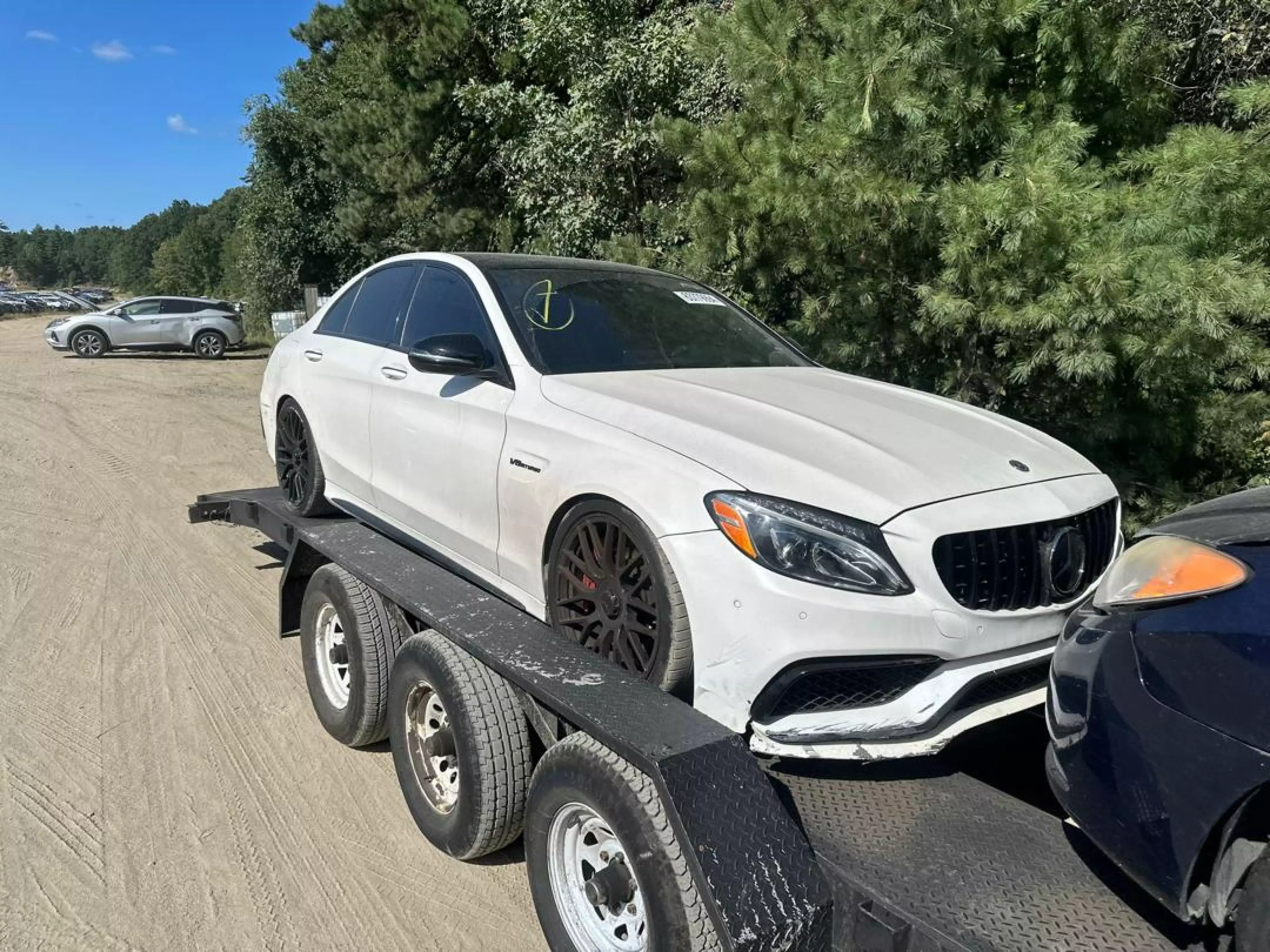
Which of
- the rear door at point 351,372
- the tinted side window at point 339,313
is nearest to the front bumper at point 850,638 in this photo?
the rear door at point 351,372

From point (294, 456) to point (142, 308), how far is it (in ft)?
72.2

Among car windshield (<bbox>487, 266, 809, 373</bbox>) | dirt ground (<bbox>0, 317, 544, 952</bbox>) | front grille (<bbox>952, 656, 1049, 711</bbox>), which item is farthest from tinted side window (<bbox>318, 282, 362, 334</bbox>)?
front grille (<bbox>952, 656, 1049, 711</bbox>)

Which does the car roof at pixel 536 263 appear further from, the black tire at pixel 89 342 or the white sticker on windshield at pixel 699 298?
the black tire at pixel 89 342

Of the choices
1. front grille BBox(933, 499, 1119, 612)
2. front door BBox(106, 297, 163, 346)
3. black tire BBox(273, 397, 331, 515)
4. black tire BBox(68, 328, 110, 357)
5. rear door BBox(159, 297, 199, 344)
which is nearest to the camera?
front grille BBox(933, 499, 1119, 612)

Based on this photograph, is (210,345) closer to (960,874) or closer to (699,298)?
(699,298)

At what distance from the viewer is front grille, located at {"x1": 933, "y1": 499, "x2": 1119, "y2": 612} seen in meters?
2.51

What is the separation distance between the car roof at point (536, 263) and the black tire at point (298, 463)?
151cm

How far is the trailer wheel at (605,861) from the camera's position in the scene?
7.04ft

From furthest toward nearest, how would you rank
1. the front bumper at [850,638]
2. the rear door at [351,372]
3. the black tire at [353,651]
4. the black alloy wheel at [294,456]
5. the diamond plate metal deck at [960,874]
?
the black alloy wheel at [294,456] < the rear door at [351,372] < the black tire at [353,651] < the front bumper at [850,638] < the diamond plate metal deck at [960,874]

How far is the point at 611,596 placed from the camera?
2.90m

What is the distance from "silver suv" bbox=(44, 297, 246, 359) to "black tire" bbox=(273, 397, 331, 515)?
68.6ft

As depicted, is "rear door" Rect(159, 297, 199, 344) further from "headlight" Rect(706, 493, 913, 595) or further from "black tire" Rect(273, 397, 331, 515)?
"headlight" Rect(706, 493, 913, 595)

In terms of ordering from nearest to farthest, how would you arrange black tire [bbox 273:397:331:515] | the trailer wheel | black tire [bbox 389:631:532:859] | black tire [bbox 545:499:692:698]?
1. the trailer wheel
2. black tire [bbox 545:499:692:698]
3. black tire [bbox 389:631:532:859]
4. black tire [bbox 273:397:331:515]

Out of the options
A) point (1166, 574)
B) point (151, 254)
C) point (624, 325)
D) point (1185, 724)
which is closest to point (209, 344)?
point (624, 325)
